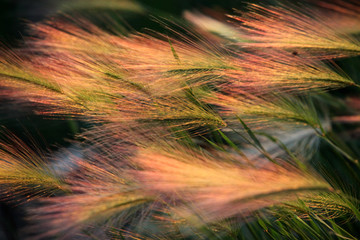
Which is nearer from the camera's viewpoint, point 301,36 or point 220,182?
point 220,182

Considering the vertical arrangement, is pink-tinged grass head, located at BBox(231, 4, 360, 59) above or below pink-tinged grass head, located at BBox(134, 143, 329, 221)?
above

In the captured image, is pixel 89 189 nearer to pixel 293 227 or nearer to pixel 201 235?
pixel 201 235

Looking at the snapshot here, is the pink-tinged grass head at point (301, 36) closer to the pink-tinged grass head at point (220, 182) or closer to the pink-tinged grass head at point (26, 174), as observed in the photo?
the pink-tinged grass head at point (220, 182)

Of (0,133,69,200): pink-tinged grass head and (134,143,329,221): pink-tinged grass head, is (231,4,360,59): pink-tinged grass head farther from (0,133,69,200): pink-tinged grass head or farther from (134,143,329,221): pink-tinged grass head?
(0,133,69,200): pink-tinged grass head

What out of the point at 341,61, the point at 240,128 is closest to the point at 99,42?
the point at 240,128

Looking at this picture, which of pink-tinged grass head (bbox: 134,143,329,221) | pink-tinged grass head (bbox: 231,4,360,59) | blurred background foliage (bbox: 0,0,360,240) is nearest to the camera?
pink-tinged grass head (bbox: 134,143,329,221)

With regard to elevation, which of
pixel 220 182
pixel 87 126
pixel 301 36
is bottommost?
pixel 220 182

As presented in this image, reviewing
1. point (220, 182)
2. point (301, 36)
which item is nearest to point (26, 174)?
point (220, 182)

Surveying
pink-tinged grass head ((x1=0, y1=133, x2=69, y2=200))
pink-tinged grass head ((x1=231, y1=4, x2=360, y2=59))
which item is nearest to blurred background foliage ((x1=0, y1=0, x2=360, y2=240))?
pink-tinged grass head ((x1=0, y1=133, x2=69, y2=200))

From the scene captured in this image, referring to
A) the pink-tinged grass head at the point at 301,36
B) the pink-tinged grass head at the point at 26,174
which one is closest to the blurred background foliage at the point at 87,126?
the pink-tinged grass head at the point at 26,174

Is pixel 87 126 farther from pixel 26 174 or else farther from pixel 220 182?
pixel 220 182

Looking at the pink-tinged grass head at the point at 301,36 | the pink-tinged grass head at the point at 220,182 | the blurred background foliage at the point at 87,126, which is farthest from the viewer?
the blurred background foliage at the point at 87,126
